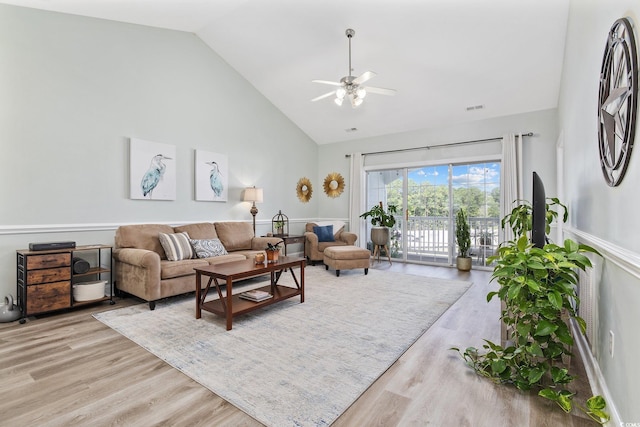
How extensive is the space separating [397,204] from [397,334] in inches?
169

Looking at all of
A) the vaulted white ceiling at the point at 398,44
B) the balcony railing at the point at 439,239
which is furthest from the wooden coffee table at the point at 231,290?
→ the balcony railing at the point at 439,239

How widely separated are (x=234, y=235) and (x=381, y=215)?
2992 millimetres

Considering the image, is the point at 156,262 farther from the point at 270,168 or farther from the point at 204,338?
the point at 270,168

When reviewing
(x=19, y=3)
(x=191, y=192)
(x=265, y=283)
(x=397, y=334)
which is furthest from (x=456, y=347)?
(x=19, y=3)

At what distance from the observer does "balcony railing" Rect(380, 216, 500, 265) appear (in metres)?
5.69

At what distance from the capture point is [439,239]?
6.18 meters

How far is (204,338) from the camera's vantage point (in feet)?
8.63

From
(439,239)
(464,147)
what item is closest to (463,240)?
(439,239)

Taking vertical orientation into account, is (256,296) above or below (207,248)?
below

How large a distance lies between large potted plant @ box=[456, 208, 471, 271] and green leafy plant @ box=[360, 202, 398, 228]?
1.24 m

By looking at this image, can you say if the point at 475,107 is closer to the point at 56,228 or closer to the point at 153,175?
the point at 153,175

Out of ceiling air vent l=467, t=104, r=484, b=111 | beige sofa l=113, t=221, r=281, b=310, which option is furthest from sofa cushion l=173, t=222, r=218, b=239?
ceiling air vent l=467, t=104, r=484, b=111

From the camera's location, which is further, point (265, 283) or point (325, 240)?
point (325, 240)

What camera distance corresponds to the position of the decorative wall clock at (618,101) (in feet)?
4.52
